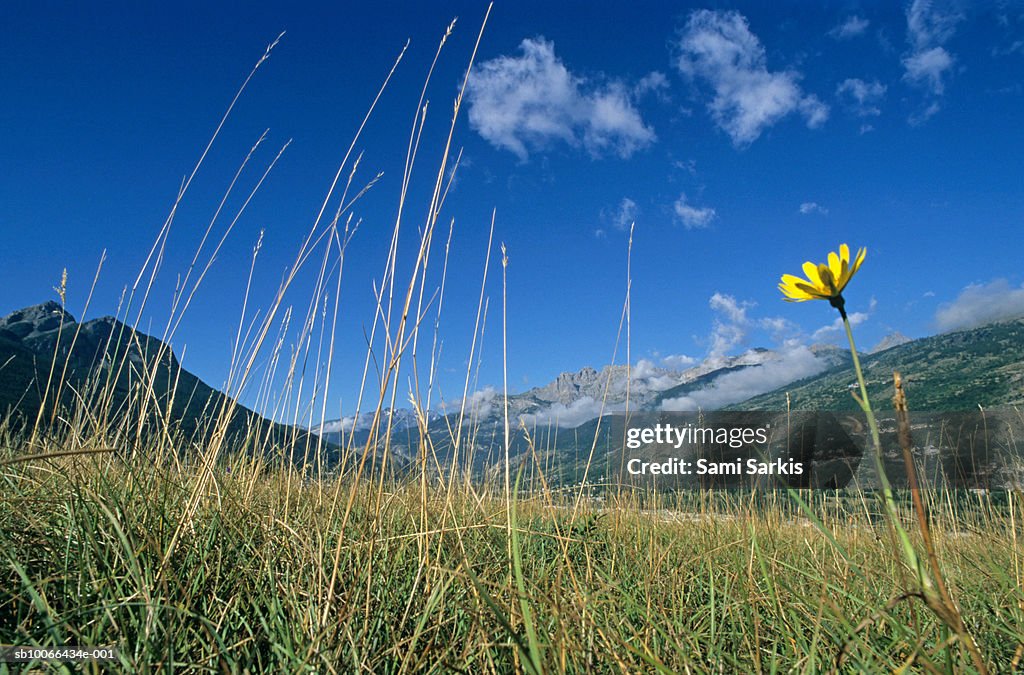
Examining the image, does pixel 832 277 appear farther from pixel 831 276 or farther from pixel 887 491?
pixel 887 491

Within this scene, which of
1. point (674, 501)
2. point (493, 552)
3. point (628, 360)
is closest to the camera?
point (493, 552)

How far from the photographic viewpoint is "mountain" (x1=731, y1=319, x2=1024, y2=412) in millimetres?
108250

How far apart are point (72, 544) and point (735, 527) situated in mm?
2787

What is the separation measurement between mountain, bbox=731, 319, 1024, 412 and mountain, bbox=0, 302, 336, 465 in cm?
8545

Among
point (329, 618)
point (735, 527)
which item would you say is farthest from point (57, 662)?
point (735, 527)

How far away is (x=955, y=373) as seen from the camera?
5399 inches

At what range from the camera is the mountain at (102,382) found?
2.45 meters

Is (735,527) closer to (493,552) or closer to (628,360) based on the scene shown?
(628,360)

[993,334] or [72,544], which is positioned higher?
[993,334]

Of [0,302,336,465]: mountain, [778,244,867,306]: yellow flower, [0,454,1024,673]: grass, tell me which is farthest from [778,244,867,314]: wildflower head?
[0,302,336,465]: mountain

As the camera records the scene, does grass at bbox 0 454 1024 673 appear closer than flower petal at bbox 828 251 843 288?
No

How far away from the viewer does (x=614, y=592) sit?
5.70ft

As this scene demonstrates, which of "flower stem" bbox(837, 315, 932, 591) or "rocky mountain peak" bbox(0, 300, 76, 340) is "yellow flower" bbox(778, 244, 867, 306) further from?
"rocky mountain peak" bbox(0, 300, 76, 340)

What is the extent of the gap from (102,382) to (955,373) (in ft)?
562
